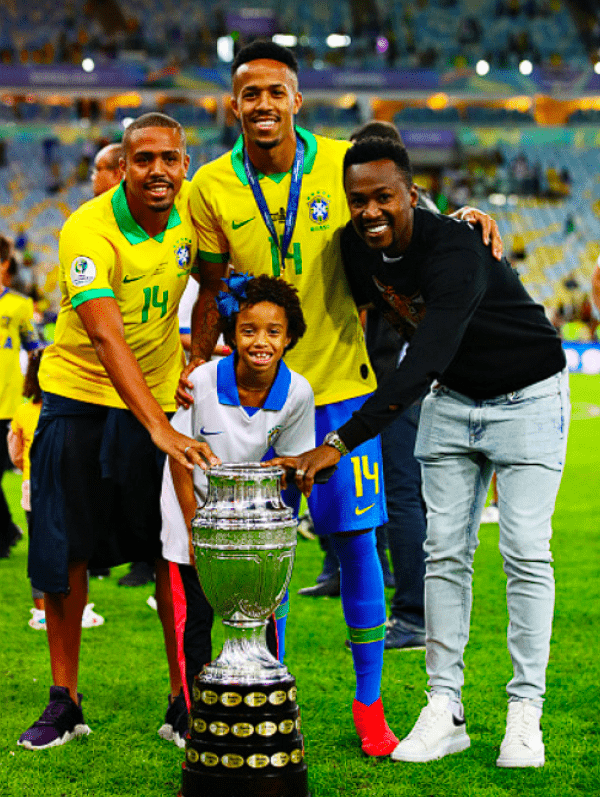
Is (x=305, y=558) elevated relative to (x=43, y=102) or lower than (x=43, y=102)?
lower

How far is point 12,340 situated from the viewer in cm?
689

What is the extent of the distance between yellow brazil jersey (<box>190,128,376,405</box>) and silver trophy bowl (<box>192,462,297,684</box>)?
2.64 ft

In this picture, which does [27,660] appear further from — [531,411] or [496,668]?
[531,411]

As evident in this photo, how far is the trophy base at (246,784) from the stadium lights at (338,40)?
3471 centimetres

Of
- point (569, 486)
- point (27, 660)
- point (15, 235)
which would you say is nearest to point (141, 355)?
point (27, 660)

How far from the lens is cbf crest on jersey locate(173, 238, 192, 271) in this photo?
11.3 feet

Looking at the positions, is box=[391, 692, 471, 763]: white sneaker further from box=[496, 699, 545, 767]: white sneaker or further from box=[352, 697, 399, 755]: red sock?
box=[496, 699, 545, 767]: white sneaker

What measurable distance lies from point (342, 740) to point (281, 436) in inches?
39.5

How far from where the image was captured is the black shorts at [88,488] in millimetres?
3434

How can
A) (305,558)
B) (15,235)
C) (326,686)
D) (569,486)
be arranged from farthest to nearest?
1. (15,235)
2. (569,486)
3. (305,558)
4. (326,686)

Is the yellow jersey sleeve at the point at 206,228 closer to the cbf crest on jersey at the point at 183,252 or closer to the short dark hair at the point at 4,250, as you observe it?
the cbf crest on jersey at the point at 183,252

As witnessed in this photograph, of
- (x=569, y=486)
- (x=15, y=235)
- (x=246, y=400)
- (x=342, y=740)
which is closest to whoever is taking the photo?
(x=246, y=400)

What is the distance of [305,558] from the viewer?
6523 millimetres

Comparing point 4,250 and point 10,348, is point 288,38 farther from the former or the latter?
point 4,250
